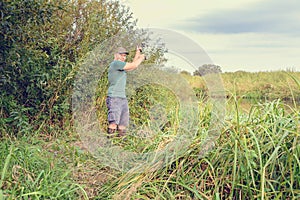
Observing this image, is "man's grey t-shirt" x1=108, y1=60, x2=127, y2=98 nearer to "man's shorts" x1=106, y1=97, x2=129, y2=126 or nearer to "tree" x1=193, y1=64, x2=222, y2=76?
"man's shorts" x1=106, y1=97, x2=129, y2=126

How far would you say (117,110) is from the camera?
16.2 ft

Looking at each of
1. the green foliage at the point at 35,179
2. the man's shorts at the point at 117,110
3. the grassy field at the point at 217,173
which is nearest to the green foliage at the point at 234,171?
the grassy field at the point at 217,173

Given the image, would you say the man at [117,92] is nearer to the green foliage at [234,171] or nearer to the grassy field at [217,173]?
the grassy field at [217,173]

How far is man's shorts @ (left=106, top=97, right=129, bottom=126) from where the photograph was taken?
491 centimetres

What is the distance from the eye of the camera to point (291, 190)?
9.19ft

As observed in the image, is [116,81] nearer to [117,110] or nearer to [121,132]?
[117,110]

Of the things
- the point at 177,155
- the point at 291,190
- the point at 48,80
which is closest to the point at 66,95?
the point at 48,80

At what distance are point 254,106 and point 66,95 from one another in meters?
3.35

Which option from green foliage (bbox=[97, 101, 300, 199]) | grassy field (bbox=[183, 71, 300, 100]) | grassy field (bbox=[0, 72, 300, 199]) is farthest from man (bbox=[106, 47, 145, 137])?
green foliage (bbox=[97, 101, 300, 199])

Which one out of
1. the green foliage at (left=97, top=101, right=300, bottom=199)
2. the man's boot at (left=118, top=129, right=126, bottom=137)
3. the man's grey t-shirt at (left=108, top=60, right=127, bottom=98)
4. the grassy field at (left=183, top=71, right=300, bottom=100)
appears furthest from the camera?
the man's boot at (left=118, top=129, right=126, bottom=137)

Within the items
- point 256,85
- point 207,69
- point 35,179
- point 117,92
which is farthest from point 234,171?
point 256,85

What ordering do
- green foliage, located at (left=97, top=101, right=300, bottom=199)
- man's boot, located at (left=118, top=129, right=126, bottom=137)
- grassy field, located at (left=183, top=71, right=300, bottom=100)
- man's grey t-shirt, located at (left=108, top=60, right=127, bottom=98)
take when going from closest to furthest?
green foliage, located at (left=97, top=101, right=300, bottom=199) < grassy field, located at (left=183, top=71, right=300, bottom=100) < man's grey t-shirt, located at (left=108, top=60, right=127, bottom=98) < man's boot, located at (left=118, top=129, right=126, bottom=137)

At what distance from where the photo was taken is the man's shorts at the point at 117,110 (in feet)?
16.1

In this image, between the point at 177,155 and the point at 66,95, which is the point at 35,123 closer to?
the point at 66,95
